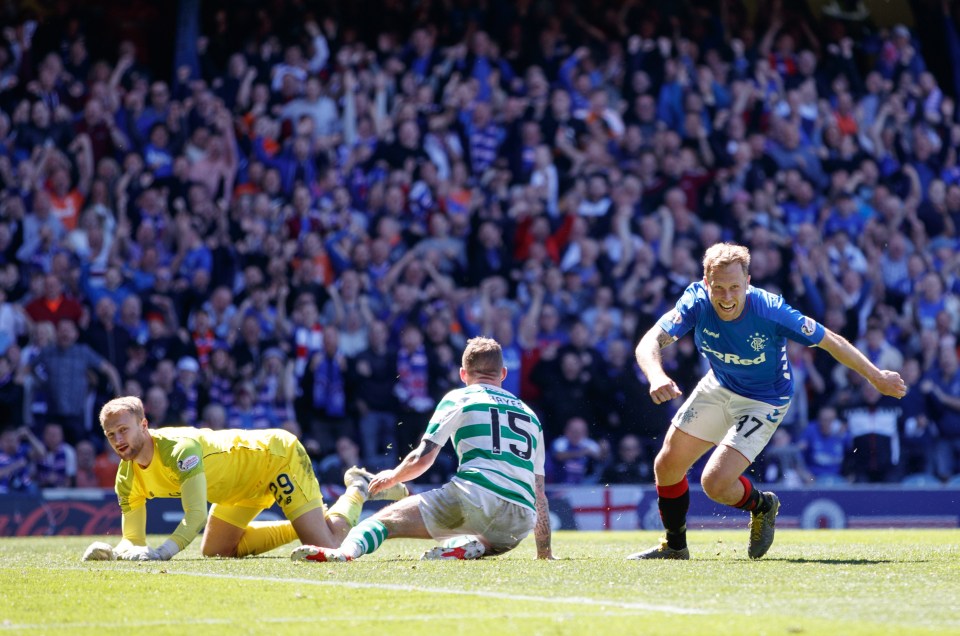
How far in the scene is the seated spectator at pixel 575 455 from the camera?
51.1ft

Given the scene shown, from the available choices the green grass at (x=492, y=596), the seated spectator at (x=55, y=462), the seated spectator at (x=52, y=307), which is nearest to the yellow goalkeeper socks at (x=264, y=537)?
the green grass at (x=492, y=596)

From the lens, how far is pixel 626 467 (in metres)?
15.7

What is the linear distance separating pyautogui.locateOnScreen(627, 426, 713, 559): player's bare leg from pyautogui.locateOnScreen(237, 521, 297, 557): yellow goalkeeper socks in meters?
2.47

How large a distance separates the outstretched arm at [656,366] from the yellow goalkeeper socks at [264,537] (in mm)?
2833

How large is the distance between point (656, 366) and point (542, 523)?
1.15 meters

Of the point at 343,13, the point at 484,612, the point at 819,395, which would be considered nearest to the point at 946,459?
the point at 819,395

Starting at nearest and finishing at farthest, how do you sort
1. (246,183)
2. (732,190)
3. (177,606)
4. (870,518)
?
(177,606), (870,518), (246,183), (732,190)

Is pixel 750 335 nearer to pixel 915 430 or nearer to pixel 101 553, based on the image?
pixel 101 553

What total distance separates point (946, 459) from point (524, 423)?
10.8 meters

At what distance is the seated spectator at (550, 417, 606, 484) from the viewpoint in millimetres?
15570

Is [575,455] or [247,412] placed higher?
[247,412]

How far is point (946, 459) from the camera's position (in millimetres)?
17094

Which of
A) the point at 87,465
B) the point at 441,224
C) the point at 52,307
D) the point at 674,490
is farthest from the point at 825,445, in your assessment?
Result: the point at 52,307

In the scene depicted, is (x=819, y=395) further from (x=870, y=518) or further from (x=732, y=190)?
(x=732, y=190)
